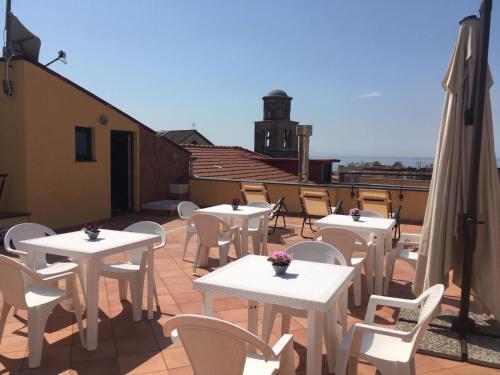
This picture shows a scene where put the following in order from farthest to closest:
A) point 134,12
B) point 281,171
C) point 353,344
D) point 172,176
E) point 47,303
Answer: point 281,171, point 172,176, point 134,12, point 47,303, point 353,344

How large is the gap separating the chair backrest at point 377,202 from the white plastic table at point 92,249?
4.99 meters

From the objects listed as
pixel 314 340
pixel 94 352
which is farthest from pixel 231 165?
pixel 314 340

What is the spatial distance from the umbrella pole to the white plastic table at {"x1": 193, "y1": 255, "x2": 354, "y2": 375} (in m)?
1.04

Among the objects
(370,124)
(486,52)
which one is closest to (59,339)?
(486,52)

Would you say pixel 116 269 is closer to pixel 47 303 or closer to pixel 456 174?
pixel 47 303

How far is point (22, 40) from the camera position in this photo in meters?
7.22

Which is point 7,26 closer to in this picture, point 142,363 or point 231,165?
point 142,363

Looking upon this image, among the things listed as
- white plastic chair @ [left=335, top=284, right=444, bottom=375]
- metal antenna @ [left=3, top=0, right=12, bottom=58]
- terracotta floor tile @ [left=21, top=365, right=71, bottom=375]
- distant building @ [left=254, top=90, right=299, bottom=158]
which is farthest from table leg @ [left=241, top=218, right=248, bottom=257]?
distant building @ [left=254, top=90, right=299, bottom=158]

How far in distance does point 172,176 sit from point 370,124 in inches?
965

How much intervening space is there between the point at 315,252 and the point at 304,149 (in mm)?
8559

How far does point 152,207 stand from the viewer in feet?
31.0

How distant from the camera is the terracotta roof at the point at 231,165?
12.4m

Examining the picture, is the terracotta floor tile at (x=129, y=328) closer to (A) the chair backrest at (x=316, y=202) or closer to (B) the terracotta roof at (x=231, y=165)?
(A) the chair backrest at (x=316, y=202)

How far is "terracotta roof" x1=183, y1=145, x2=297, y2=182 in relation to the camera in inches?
487
